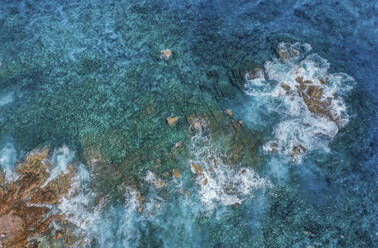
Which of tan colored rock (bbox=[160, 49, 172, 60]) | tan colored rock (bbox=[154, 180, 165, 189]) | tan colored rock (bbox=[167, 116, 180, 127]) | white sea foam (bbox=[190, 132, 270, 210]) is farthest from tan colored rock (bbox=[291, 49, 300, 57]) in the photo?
tan colored rock (bbox=[154, 180, 165, 189])

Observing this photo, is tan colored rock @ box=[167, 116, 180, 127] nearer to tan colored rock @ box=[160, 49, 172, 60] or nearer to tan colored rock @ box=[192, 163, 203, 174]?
tan colored rock @ box=[192, 163, 203, 174]

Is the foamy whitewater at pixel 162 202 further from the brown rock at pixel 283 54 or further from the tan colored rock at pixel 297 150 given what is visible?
the brown rock at pixel 283 54

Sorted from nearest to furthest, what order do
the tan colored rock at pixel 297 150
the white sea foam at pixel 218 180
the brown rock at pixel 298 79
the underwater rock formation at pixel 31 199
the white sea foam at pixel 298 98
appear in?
the underwater rock formation at pixel 31 199
the white sea foam at pixel 218 180
the tan colored rock at pixel 297 150
the white sea foam at pixel 298 98
the brown rock at pixel 298 79

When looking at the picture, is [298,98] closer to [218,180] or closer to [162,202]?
[218,180]

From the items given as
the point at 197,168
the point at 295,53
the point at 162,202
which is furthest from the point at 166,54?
the point at 162,202

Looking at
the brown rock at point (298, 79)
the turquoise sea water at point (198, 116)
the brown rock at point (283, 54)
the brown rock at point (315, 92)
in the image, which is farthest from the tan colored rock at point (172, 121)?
the brown rock at point (283, 54)
